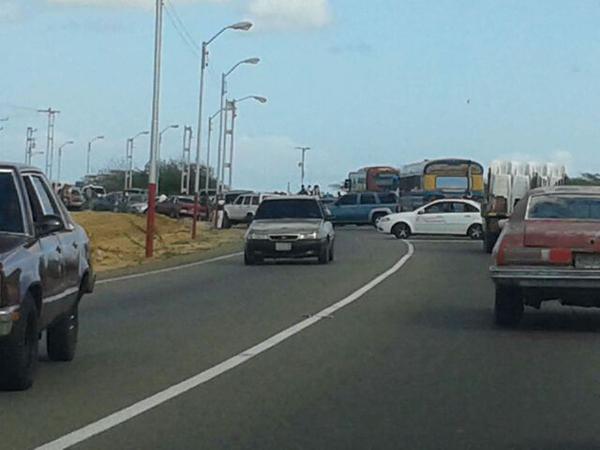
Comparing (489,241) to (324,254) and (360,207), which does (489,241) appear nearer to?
(324,254)

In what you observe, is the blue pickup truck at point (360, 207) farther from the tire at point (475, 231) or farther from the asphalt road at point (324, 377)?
the asphalt road at point (324, 377)

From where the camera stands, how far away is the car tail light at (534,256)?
639 inches

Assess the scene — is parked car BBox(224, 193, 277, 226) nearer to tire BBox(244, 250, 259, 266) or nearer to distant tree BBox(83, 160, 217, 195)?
tire BBox(244, 250, 259, 266)

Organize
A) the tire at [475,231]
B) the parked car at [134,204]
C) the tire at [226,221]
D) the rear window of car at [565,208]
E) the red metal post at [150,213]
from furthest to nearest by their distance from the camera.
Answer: the parked car at [134,204]
the tire at [226,221]
the tire at [475,231]
the red metal post at [150,213]
the rear window of car at [565,208]

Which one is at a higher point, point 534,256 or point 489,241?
point 534,256

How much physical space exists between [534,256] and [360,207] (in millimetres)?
50749

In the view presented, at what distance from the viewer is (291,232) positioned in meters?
32.0

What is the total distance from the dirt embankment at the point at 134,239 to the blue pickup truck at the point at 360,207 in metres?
5.63

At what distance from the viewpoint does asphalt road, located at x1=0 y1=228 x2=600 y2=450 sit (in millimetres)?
9766

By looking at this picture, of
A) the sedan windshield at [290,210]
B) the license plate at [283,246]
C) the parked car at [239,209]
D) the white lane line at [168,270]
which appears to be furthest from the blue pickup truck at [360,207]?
the license plate at [283,246]

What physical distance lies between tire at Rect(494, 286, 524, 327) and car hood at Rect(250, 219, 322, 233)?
14.6 metres

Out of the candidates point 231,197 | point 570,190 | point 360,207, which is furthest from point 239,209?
point 570,190

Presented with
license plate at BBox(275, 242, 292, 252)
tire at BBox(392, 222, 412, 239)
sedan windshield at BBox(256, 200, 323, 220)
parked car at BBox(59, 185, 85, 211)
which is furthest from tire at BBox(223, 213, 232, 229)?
license plate at BBox(275, 242, 292, 252)

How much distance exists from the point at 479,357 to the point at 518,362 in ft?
1.68
